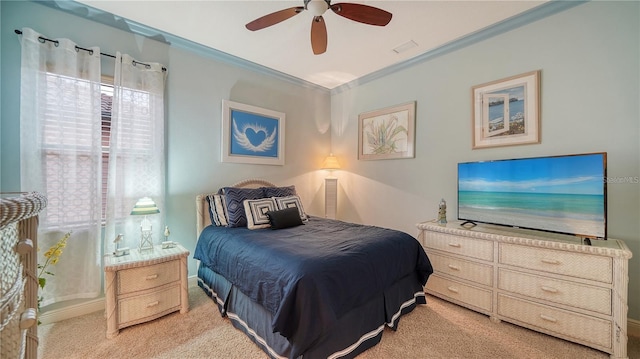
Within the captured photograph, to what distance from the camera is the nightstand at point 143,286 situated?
6.19ft

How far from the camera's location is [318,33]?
2.09m

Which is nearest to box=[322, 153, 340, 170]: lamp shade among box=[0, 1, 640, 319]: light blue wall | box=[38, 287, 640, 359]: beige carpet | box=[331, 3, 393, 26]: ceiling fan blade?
box=[0, 1, 640, 319]: light blue wall

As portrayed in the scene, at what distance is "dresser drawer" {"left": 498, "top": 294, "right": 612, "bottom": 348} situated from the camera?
1738mm

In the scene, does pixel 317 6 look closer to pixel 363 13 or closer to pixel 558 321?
pixel 363 13

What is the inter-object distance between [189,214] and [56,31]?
199 cm

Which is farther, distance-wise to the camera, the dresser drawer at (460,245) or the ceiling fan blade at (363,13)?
the dresser drawer at (460,245)

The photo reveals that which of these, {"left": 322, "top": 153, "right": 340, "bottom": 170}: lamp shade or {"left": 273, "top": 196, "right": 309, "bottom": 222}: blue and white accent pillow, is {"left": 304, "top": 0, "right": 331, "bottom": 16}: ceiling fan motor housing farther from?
{"left": 322, "top": 153, "right": 340, "bottom": 170}: lamp shade

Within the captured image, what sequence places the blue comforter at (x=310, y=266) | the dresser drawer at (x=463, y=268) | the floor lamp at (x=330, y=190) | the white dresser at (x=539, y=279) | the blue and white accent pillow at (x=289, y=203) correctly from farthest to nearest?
the floor lamp at (x=330, y=190), the blue and white accent pillow at (x=289, y=203), the dresser drawer at (x=463, y=268), the white dresser at (x=539, y=279), the blue comforter at (x=310, y=266)

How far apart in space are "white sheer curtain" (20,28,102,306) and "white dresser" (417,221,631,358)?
3.26 metres

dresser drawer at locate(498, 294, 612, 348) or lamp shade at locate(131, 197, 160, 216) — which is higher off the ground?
lamp shade at locate(131, 197, 160, 216)

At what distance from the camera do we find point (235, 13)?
2.32m

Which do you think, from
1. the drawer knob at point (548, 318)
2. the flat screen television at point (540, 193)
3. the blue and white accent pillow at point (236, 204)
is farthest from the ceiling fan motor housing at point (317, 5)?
the drawer knob at point (548, 318)

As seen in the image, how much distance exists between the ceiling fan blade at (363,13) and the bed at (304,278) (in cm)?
177

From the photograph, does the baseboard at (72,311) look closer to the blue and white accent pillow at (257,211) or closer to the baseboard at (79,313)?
the baseboard at (79,313)
